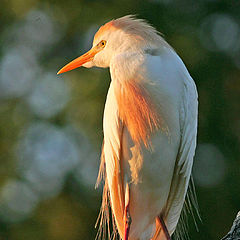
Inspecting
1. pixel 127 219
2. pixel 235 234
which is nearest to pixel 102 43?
pixel 127 219

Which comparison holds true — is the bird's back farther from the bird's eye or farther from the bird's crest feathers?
the bird's eye

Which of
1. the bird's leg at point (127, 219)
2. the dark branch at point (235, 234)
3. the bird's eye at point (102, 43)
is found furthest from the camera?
the bird's eye at point (102, 43)

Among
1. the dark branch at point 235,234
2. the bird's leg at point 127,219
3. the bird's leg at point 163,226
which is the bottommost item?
the bird's leg at point 163,226

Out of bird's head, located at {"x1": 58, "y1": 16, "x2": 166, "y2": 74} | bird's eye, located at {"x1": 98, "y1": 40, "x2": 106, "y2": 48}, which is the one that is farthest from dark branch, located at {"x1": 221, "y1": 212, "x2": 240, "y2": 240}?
bird's eye, located at {"x1": 98, "y1": 40, "x2": 106, "y2": 48}

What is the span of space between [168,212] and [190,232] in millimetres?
2775

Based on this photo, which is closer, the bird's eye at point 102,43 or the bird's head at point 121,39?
the bird's head at point 121,39

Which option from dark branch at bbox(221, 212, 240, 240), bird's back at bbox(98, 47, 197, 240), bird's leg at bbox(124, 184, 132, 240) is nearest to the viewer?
dark branch at bbox(221, 212, 240, 240)

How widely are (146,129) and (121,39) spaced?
0.46 m

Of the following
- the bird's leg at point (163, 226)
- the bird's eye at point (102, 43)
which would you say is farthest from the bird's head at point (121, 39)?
the bird's leg at point (163, 226)

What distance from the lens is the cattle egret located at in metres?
2.80

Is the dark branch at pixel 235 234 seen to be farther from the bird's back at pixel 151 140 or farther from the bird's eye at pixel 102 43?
the bird's eye at pixel 102 43

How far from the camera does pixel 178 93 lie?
9.24 feet

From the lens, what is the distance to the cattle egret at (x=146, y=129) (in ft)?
9.20

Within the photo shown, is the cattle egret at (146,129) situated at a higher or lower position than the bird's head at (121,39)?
lower
